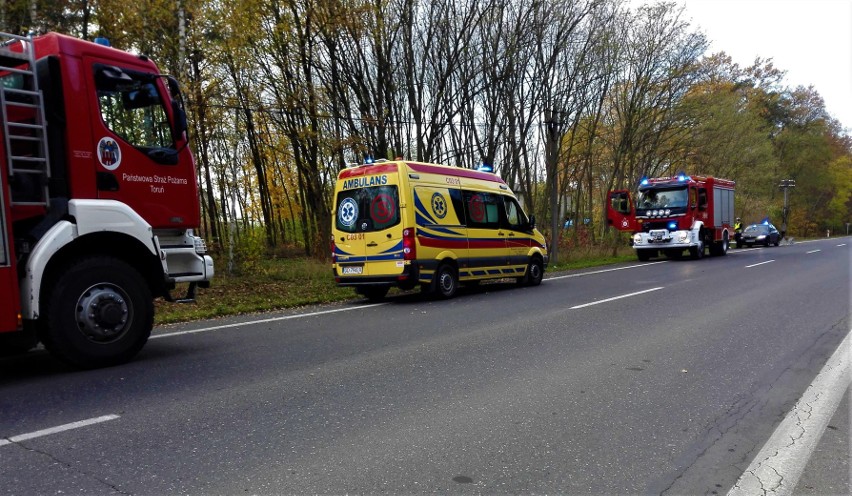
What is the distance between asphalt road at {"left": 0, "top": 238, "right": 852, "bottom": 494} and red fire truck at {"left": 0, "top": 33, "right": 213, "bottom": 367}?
547mm

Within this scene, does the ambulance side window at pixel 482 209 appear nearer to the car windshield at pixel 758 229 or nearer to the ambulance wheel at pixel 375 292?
the ambulance wheel at pixel 375 292

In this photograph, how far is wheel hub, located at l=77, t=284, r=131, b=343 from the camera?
5.84 metres

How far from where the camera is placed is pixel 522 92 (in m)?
24.0

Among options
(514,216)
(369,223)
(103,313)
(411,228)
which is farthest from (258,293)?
(103,313)

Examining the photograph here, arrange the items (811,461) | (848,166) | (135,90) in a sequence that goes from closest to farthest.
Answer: (811,461) < (135,90) < (848,166)

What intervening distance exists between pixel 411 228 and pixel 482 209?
262cm

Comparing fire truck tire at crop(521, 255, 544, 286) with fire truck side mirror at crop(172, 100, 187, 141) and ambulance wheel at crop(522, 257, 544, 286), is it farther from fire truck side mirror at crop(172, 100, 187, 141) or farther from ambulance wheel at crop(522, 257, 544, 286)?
fire truck side mirror at crop(172, 100, 187, 141)

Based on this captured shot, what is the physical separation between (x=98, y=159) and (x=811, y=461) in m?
6.66

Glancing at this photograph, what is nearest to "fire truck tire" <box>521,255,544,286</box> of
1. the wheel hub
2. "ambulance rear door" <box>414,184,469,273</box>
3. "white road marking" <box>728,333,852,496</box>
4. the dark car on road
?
"ambulance rear door" <box>414,184,469,273</box>

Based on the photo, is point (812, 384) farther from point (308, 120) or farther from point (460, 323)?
point (308, 120)

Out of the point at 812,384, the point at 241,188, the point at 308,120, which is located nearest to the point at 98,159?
the point at 812,384

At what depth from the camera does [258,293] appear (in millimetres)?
13156

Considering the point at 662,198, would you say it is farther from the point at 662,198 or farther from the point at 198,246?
the point at 198,246

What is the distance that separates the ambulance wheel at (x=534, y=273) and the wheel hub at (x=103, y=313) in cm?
1044
